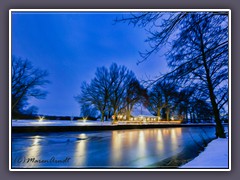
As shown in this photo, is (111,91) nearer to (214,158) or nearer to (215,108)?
(215,108)

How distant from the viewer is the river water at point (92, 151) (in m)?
2.39

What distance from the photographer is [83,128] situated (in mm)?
3592

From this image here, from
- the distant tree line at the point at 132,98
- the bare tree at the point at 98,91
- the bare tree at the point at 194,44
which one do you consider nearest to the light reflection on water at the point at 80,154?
the distant tree line at the point at 132,98

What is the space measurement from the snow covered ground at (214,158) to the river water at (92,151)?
15cm

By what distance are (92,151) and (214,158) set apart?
165 centimetres

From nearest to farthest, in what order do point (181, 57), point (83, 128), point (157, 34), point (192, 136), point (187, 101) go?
point (157, 34) < point (181, 57) < point (187, 101) < point (192, 136) < point (83, 128)

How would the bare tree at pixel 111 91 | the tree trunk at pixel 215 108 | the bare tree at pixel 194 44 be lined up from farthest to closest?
the bare tree at pixel 111 91 < the tree trunk at pixel 215 108 < the bare tree at pixel 194 44

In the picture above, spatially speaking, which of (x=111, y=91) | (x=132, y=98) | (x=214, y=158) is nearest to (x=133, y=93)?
(x=132, y=98)

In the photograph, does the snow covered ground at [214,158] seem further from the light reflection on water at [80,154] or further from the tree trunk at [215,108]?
the light reflection on water at [80,154]

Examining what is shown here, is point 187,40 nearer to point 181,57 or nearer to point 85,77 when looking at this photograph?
point 181,57

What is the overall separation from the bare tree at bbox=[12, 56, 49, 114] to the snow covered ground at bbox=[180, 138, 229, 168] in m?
2.16

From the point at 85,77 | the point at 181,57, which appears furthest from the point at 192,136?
the point at 85,77

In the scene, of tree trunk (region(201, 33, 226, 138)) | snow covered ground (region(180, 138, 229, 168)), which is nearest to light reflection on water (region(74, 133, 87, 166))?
snow covered ground (region(180, 138, 229, 168))
